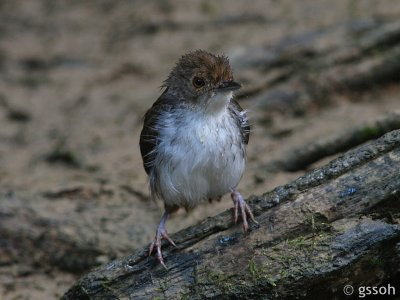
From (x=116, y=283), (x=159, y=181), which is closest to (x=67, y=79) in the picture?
(x=159, y=181)

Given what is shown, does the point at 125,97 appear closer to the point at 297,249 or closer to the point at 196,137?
the point at 196,137

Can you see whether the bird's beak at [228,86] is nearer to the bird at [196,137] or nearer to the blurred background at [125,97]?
the bird at [196,137]

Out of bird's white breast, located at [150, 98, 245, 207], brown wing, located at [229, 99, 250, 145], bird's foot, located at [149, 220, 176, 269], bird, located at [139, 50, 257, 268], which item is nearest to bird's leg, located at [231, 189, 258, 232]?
bird, located at [139, 50, 257, 268]

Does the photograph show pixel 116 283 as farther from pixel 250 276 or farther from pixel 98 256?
pixel 98 256

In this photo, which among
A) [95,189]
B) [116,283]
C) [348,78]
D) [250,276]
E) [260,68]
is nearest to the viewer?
[250,276]

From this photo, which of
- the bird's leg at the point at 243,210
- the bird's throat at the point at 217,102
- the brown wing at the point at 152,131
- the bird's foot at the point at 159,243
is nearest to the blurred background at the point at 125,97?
the bird's leg at the point at 243,210

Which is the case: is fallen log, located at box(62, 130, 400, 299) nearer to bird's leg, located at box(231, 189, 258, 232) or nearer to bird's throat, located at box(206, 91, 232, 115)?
bird's leg, located at box(231, 189, 258, 232)

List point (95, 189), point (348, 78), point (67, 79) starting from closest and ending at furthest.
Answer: point (95, 189) → point (348, 78) → point (67, 79)
